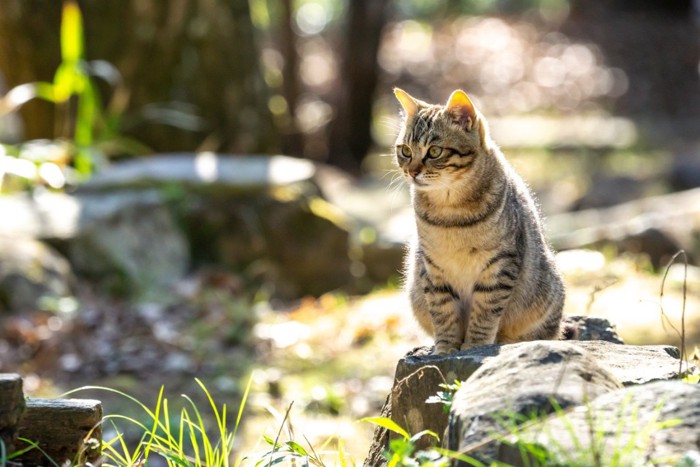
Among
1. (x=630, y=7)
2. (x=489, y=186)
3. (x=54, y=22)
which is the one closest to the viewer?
(x=489, y=186)

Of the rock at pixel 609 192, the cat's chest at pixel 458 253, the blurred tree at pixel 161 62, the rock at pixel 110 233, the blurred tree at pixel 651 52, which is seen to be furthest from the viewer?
the blurred tree at pixel 651 52

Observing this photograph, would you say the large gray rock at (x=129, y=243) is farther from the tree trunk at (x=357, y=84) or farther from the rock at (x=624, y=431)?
the tree trunk at (x=357, y=84)

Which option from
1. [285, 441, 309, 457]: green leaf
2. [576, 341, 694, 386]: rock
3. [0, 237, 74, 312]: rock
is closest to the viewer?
[576, 341, 694, 386]: rock

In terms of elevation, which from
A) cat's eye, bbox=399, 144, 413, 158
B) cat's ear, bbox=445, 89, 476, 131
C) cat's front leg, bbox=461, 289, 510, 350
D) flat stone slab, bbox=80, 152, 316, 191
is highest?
cat's ear, bbox=445, 89, 476, 131

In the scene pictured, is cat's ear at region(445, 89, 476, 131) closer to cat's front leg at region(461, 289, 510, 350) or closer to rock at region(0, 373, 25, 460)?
cat's front leg at region(461, 289, 510, 350)

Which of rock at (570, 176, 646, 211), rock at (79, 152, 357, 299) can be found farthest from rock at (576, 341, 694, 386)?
rock at (570, 176, 646, 211)

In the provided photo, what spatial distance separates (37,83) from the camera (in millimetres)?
9383

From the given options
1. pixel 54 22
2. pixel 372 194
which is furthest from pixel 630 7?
pixel 54 22

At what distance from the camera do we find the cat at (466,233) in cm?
386

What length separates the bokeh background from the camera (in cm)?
607

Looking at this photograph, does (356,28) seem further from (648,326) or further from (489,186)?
(489,186)

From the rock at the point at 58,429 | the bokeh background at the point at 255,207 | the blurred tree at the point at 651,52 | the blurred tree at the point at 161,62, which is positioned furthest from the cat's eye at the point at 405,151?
the blurred tree at the point at 651,52

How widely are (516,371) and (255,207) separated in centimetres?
562

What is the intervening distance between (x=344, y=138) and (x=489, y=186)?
32.2 ft
